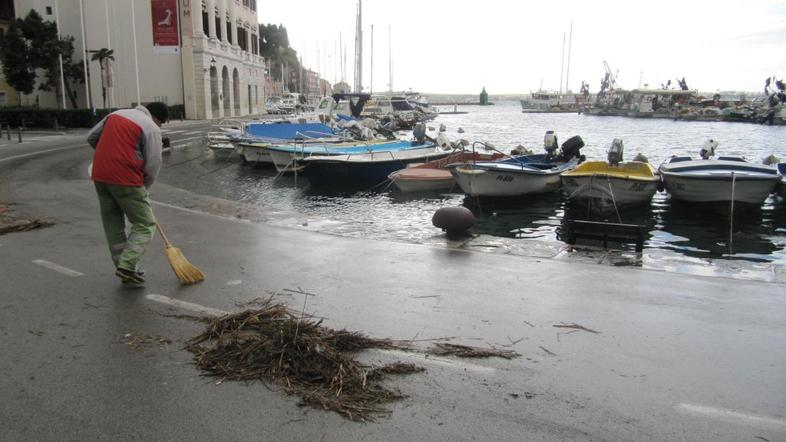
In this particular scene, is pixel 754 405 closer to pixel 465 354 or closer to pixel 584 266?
pixel 465 354

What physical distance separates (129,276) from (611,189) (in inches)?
497

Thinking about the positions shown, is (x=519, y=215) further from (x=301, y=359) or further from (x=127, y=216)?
(x=301, y=359)

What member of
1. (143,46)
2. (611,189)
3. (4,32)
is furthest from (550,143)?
(4,32)

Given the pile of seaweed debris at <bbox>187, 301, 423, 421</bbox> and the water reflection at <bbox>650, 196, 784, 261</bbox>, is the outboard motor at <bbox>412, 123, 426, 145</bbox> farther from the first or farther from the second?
the pile of seaweed debris at <bbox>187, 301, 423, 421</bbox>

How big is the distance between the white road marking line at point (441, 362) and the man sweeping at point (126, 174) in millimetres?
3020

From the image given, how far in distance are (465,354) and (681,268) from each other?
16.2 feet

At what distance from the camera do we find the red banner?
171 feet

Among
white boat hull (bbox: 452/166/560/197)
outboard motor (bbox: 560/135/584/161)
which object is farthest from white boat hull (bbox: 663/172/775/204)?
outboard motor (bbox: 560/135/584/161)

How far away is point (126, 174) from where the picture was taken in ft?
19.1

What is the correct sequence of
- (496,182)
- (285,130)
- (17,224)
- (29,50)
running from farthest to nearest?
(29,50), (285,130), (496,182), (17,224)

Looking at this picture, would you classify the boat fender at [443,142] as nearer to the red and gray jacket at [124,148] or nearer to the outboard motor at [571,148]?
the outboard motor at [571,148]

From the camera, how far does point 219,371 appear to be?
423 centimetres

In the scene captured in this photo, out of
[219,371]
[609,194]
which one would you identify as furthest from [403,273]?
[609,194]

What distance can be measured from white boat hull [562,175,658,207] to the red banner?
4583cm
